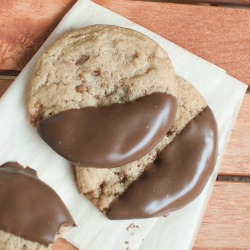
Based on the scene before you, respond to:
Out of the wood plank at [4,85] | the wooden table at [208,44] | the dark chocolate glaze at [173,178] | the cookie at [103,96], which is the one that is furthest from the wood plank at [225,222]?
the wood plank at [4,85]

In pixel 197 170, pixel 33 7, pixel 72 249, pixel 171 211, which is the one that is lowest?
pixel 72 249

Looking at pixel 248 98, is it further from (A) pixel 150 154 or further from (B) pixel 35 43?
(B) pixel 35 43

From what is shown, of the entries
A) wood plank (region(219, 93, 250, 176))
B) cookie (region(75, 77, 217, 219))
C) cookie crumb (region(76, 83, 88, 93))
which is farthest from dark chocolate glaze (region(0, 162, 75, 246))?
wood plank (region(219, 93, 250, 176))

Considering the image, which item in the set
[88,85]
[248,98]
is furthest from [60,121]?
[248,98]

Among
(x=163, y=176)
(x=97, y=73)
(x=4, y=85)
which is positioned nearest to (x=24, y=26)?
(x=4, y=85)

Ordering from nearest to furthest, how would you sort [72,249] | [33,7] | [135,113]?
[135,113], [72,249], [33,7]

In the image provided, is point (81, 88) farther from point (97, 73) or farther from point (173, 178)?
point (173, 178)
